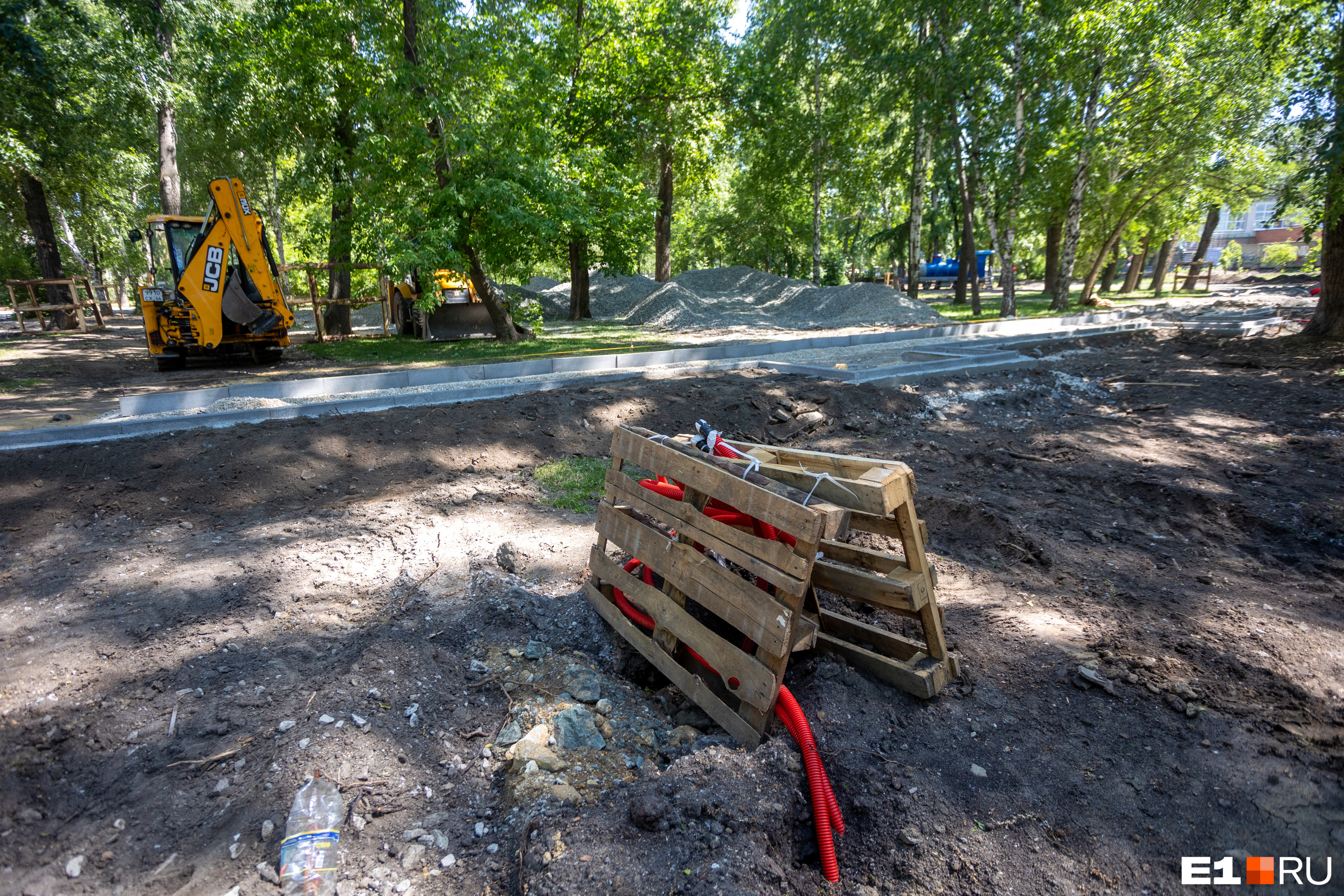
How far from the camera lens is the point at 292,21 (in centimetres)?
1291

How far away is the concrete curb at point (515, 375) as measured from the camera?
6832mm

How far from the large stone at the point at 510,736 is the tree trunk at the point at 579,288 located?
20056 mm

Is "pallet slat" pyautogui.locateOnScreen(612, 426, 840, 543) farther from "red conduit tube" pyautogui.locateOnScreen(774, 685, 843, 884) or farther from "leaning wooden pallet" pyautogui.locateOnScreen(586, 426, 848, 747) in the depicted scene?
"red conduit tube" pyautogui.locateOnScreen(774, 685, 843, 884)

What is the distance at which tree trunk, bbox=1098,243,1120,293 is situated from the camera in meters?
28.0

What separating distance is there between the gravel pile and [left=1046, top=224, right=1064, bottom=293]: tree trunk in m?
7.45

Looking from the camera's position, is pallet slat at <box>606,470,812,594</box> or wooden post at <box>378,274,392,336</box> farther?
wooden post at <box>378,274,392,336</box>

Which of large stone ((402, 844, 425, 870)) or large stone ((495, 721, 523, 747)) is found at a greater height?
large stone ((495, 721, 523, 747))

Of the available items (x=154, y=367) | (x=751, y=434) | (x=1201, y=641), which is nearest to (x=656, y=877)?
(x=1201, y=641)

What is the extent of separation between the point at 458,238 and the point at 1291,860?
13182 millimetres

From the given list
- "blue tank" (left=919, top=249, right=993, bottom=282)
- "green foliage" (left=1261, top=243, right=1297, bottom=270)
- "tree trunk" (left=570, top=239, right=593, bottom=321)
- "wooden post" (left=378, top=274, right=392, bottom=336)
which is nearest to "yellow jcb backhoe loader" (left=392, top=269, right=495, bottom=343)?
"wooden post" (left=378, top=274, right=392, bottom=336)

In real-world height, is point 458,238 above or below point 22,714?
above

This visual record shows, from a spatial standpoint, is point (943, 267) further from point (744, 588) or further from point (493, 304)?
point (744, 588)

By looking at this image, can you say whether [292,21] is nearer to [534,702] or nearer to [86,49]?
[86,49]

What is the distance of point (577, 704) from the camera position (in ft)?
10.8
